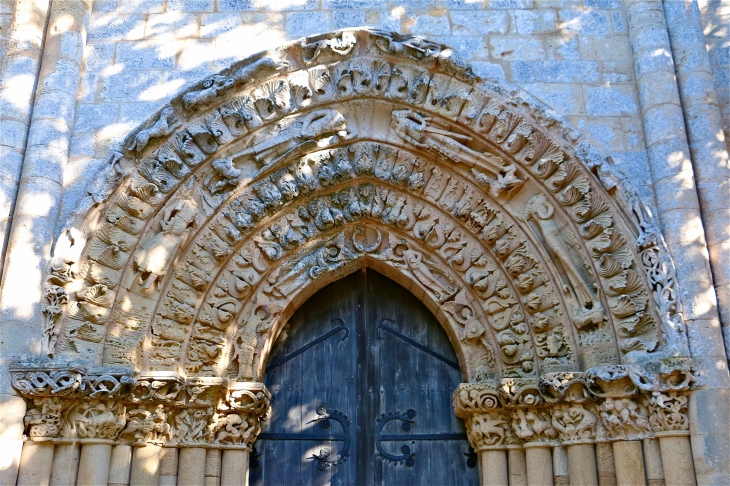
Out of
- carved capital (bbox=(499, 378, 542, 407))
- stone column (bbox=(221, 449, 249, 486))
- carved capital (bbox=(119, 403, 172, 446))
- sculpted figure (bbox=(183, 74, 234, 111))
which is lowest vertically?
stone column (bbox=(221, 449, 249, 486))

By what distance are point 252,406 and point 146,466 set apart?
2.48 ft

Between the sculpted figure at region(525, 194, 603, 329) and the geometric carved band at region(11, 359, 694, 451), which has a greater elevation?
the sculpted figure at region(525, 194, 603, 329)

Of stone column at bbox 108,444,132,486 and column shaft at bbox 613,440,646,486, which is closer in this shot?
column shaft at bbox 613,440,646,486

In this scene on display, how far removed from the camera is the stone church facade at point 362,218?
15.3ft

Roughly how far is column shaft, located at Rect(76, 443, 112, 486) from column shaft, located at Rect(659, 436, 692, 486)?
11.0ft

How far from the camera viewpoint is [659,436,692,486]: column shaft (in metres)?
4.35

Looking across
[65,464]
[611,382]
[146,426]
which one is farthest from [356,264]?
[65,464]

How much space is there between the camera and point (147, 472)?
4.75 meters

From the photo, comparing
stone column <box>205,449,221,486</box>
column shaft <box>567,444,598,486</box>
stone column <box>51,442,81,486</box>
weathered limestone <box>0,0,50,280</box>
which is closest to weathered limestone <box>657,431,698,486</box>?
column shaft <box>567,444,598,486</box>

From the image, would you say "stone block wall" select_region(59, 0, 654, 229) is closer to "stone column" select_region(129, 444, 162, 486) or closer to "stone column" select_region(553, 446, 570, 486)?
"stone column" select_region(129, 444, 162, 486)

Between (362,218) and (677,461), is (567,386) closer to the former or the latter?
(677,461)

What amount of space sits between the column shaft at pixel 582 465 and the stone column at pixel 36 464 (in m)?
3.20

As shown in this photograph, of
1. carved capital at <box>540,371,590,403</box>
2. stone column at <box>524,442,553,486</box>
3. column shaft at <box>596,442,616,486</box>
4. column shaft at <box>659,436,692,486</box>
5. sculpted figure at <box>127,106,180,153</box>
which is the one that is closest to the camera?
column shaft at <box>659,436,692,486</box>

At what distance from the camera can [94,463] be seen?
4.59 metres
